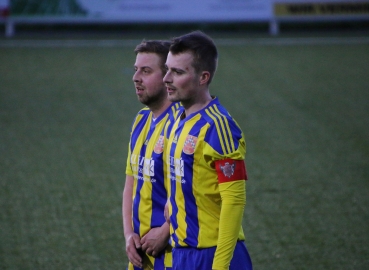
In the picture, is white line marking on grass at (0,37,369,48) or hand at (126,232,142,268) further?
white line marking on grass at (0,37,369,48)

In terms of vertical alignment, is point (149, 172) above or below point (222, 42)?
above

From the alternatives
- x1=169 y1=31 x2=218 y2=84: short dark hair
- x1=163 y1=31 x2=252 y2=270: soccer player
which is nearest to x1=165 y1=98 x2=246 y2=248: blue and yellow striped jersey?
x1=163 y1=31 x2=252 y2=270: soccer player

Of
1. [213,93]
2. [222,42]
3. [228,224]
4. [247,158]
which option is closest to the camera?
[228,224]

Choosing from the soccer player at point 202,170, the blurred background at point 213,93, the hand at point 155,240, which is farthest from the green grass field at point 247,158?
the soccer player at point 202,170

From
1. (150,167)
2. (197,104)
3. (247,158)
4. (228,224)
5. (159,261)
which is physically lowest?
(247,158)

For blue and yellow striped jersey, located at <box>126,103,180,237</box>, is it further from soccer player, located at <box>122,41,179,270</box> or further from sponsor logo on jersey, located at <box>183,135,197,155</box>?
sponsor logo on jersey, located at <box>183,135,197,155</box>

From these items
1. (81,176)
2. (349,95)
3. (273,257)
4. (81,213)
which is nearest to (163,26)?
(349,95)

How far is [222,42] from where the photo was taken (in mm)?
14039

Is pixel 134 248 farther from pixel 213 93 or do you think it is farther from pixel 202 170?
pixel 213 93

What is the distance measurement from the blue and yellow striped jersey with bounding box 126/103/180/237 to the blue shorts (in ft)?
0.98

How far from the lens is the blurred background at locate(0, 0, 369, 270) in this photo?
193 inches

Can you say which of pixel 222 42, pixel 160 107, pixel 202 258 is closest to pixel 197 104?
pixel 160 107

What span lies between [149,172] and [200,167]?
0.39 meters

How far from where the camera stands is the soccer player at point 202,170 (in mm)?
2406
